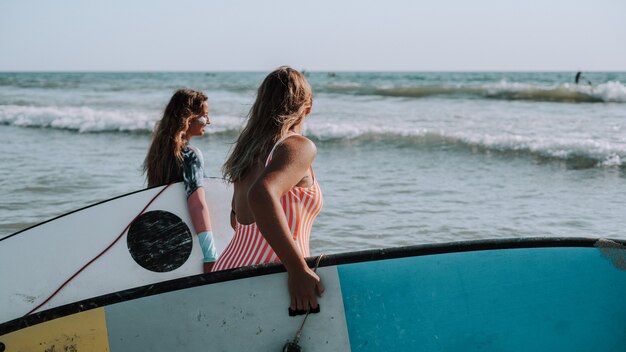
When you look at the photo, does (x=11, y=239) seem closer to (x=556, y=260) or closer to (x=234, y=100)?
(x=556, y=260)

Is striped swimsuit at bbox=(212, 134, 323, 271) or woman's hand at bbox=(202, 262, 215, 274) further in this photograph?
woman's hand at bbox=(202, 262, 215, 274)

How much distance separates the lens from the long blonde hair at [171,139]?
3.91 meters

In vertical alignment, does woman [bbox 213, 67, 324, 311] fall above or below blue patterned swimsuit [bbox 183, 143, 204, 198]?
above

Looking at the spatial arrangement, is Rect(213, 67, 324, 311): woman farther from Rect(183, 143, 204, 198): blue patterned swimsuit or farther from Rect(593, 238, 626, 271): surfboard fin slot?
Rect(183, 143, 204, 198): blue patterned swimsuit

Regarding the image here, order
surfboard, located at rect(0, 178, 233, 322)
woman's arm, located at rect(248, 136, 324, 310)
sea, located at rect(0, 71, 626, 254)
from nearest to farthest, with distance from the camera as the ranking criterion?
woman's arm, located at rect(248, 136, 324, 310)
surfboard, located at rect(0, 178, 233, 322)
sea, located at rect(0, 71, 626, 254)

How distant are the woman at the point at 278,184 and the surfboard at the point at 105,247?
127 centimetres

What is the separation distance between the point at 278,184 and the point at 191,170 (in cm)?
192

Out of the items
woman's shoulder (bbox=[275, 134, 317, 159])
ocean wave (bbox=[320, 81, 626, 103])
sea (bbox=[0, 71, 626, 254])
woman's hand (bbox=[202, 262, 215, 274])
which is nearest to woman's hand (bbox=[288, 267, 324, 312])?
woman's shoulder (bbox=[275, 134, 317, 159])

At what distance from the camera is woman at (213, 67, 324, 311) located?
6.64 ft

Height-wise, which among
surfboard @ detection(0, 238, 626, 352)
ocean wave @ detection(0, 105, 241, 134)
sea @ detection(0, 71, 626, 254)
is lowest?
ocean wave @ detection(0, 105, 241, 134)

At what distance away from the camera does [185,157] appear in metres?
3.93

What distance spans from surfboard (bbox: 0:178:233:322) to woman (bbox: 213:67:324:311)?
1267 mm

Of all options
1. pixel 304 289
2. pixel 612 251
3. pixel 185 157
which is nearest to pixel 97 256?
pixel 185 157

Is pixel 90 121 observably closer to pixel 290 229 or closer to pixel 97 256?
pixel 97 256
